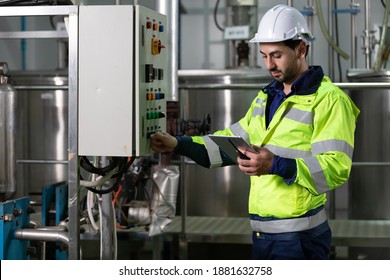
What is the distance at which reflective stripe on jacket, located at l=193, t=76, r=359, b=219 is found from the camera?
91.8 inches

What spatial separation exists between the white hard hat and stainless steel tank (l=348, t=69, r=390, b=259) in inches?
84.7

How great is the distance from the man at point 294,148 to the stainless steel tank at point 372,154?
7.11 feet

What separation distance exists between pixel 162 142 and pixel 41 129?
245 cm

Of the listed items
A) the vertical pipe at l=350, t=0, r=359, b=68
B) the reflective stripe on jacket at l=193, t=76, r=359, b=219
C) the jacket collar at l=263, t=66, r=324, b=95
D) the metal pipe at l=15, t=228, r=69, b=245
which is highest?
the vertical pipe at l=350, t=0, r=359, b=68

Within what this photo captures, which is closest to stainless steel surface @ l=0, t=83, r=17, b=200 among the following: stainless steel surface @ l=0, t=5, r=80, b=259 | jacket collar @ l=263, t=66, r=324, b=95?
stainless steel surface @ l=0, t=5, r=80, b=259

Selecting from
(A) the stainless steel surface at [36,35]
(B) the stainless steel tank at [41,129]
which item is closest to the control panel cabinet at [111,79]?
(A) the stainless steel surface at [36,35]

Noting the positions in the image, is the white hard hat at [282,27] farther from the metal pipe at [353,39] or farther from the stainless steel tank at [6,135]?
the metal pipe at [353,39]

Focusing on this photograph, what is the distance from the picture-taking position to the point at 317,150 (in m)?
2.36

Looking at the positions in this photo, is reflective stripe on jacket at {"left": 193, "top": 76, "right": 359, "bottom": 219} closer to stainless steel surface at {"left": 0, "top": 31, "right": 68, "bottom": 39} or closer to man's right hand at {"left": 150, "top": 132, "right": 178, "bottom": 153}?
man's right hand at {"left": 150, "top": 132, "right": 178, "bottom": 153}

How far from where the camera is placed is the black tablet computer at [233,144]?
7.54 ft

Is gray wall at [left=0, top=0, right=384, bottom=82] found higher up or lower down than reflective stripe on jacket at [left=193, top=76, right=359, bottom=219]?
higher up

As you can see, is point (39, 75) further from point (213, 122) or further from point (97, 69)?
point (97, 69)

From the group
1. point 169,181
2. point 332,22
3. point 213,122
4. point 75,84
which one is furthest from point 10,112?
point 332,22

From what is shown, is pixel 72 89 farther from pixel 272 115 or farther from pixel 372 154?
pixel 372 154
